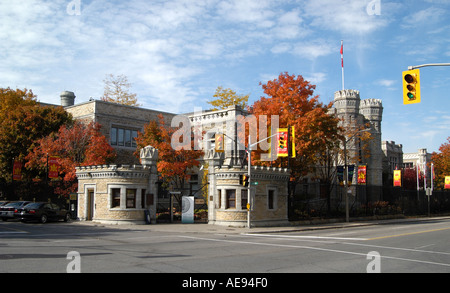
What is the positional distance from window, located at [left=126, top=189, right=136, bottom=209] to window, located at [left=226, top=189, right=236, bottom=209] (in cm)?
729

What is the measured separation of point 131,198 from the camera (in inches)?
1258

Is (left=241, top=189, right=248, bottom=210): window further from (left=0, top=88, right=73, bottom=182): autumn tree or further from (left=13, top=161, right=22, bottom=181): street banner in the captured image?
(left=13, top=161, right=22, bottom=181): street banner

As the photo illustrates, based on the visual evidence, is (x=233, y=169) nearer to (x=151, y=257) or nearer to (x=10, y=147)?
(x=151, y=257)

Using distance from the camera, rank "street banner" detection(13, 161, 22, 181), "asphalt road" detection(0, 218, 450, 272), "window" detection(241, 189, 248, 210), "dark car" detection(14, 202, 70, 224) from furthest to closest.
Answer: "street banner" detection(13, 161, 22, 181), "window" detection(241, 189, 248, 210), "dark car" detection(14, 202, 70, 224), "asphalt road" detection(0, 218, 450, 272)

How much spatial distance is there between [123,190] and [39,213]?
6225mm

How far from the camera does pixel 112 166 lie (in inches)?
1241

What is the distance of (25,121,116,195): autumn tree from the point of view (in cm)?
3847

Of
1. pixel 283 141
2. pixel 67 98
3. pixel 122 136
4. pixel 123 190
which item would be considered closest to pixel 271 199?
pixel 283 141

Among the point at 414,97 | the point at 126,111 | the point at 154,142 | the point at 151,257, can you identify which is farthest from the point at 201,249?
the point at 126,111

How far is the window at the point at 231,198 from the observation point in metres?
31.4

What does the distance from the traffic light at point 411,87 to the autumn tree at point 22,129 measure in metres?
36.5

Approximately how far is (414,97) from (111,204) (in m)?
24.5

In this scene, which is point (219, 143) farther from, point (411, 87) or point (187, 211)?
point (411, 87)

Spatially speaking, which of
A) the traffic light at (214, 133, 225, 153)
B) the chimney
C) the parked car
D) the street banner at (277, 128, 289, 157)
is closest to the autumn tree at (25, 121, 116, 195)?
the parked car
